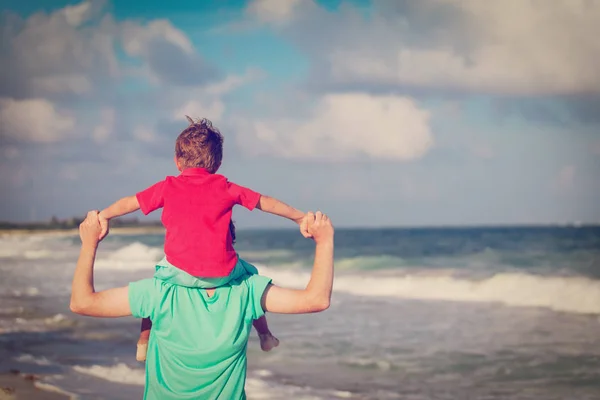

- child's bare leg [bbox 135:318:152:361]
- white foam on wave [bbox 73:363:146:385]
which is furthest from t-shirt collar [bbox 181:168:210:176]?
white foam on wave [bbox 73:363:146:385]

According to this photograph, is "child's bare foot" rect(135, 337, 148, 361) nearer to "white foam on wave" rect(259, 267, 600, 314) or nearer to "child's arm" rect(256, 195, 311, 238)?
"child's arm" rect(256, 195, 311, 238)

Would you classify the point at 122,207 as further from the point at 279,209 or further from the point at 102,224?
the point at 279,209

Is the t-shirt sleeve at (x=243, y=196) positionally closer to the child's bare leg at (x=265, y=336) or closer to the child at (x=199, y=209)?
the child at (x=199, y=209)

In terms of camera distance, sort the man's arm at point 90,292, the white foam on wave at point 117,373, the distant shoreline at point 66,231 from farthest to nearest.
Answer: the distant shoreline at point 66,231
the white foam on wave at point 117,373
the man's arm at point 90,292

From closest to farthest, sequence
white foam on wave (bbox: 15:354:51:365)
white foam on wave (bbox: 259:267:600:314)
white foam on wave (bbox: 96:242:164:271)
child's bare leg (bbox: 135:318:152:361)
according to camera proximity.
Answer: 1. child's bare leg (bbox: 135:318:152:361)
2. white foam on wave (bbox: 15:354:51:365)
3. white foam on wave (bbox: 259:267:600:314)
4. white foam on wave (bbox: 96:242:164:271)

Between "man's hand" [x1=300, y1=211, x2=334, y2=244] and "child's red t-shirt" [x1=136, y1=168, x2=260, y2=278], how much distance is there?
0.47 ft

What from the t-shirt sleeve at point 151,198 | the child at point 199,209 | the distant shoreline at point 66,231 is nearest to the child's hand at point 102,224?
the child at point 199,209

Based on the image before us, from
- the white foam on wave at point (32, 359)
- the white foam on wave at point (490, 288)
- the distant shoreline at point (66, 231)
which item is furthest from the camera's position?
the distant shoreline at point (66, 231)

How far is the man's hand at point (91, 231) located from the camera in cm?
174

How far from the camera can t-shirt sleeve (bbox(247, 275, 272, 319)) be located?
177cm

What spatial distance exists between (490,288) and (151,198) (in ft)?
42.0

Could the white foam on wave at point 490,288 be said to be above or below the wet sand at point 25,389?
above

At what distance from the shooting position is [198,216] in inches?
66.7

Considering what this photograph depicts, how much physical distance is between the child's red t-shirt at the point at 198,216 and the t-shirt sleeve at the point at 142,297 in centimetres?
9
